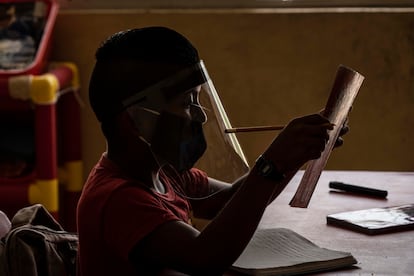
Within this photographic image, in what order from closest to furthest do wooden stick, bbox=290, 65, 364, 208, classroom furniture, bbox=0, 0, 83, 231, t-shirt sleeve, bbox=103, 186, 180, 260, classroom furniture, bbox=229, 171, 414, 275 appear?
1. t-shirt sleeve, bbox=103, 186, 180, 260
2. classroom furniture, bbox=229, 171, 414, 275
3. wooden stick, bbox=290, 65, 364, 208
4. classroom furniture, bbox=0, 0, 83, 231

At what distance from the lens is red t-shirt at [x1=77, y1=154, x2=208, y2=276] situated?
1155mm

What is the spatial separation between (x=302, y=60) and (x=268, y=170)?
1905 mm

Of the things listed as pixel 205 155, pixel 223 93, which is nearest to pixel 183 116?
pixel 205 155

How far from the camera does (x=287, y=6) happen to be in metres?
3.04

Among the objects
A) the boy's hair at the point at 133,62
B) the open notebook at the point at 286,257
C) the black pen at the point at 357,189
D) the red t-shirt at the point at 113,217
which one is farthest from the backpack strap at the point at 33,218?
the black pen at the point at 357,189

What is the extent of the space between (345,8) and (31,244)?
205 centimetres

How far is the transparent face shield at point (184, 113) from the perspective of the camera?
1171 millimetres

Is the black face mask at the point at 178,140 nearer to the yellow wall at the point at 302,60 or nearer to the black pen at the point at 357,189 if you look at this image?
the black pen at the point at 357,189

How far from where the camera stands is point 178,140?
1.19 metres

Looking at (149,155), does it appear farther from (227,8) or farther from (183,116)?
(227,8)

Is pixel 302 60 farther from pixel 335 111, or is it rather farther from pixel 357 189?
pixel 335 111

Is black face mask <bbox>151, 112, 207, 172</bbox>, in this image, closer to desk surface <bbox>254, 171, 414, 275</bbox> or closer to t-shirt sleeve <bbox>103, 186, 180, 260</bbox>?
t-shirt sleeve <bbox>103, 186, 180, 260</bbox>

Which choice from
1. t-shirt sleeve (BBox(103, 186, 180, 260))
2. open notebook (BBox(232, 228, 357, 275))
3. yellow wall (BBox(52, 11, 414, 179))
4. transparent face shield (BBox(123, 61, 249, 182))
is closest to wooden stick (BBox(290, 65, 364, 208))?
open notebook (BBox(232, 228, 357, 275))

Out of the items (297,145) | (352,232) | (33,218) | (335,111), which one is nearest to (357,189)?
(352,232)
